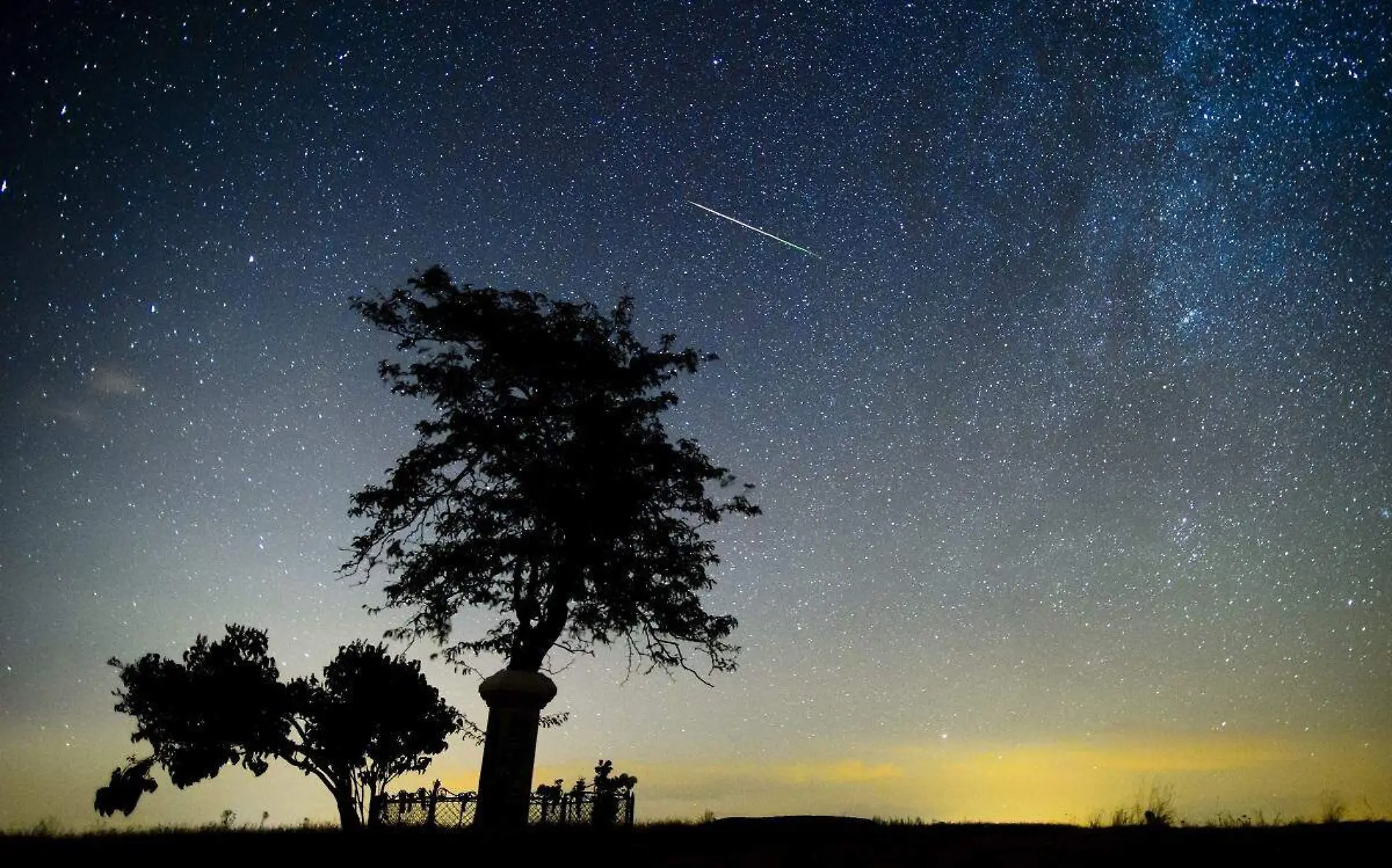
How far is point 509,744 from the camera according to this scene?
16.0 m

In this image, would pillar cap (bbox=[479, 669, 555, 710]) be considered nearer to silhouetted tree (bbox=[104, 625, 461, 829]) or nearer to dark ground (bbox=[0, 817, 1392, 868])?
dark ground (bbox=[0, 817, 1392, 868])

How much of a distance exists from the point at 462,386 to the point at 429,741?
20594 mm

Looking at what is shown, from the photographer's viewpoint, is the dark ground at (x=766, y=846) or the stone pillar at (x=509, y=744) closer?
the dark ground at (x=766, y=846)

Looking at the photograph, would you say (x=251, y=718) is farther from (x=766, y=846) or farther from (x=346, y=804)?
(x=766, y=846)

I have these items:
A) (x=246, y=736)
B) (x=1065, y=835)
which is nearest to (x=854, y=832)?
(x=1065, y=835)

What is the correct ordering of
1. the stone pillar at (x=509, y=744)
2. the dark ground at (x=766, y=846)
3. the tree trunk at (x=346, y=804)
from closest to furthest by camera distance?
1. the dark ground at (x=766, y=846)
2. the stone pillar at (x=509, y=744)
3. the tree trunk at (x=346, y=804)

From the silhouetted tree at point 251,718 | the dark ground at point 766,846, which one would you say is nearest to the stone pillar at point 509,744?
the dark ground at point 766,846

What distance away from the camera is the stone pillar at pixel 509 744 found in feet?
51.9

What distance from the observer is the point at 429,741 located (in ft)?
115

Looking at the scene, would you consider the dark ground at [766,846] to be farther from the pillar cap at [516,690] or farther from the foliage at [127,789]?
the foliage at [127,789]

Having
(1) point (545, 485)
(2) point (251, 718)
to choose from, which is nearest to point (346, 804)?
(2) point (251, 718)

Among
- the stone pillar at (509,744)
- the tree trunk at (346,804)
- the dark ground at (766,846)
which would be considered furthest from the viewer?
the tree trunk at (346,804)

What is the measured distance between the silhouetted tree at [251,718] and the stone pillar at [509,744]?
53.3 ft

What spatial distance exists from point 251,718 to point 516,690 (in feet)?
66.0
